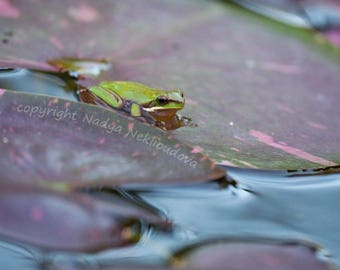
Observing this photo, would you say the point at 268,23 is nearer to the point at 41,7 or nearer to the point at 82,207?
the point at 41,7

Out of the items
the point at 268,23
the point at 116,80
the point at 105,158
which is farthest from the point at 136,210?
the point at 268,23

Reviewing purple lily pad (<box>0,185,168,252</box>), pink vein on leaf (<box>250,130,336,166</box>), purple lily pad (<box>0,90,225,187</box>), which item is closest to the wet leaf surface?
pink vein on leaf (<box>250,130,336,166</box>)

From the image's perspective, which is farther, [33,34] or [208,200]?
[33,34]

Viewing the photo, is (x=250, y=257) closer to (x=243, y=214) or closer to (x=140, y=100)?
(x=243, y=214)

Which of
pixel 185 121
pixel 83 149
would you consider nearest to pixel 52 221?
pixel 83 149

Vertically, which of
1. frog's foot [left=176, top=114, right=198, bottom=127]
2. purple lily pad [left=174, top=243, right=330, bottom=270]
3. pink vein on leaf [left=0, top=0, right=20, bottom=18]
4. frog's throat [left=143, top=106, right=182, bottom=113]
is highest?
pink vein on leaf [left=0, top=0, right=20, bottom=18]

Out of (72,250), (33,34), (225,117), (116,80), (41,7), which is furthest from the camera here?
(41,7)

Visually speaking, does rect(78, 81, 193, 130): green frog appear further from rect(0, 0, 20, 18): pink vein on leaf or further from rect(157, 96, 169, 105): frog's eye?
rect(0, 0, 20, 18): pink vein on leaf
